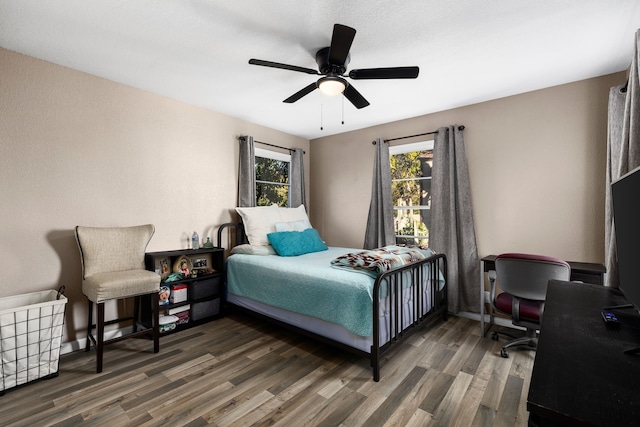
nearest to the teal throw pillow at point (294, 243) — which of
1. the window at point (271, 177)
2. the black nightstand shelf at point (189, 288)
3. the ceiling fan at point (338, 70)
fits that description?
the black nightstand shelf at point (189, 288)

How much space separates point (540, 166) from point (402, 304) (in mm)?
2021

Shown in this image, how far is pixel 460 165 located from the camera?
3260mm

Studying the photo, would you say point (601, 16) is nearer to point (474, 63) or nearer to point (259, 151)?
point (474, 63)

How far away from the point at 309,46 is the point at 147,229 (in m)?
2.21

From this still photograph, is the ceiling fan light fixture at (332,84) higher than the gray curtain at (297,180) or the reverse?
higher

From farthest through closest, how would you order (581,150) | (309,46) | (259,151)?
(259,151) → (581,150) → (309,46)

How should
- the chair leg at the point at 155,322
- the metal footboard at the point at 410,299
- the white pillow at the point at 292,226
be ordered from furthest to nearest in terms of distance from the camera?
the white pillow at the point at 292,226 → the chair leg at the point at 155,322 → the metal footboard at the point at 410,299

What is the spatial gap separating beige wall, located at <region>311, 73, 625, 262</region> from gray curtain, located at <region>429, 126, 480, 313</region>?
0.11 metres

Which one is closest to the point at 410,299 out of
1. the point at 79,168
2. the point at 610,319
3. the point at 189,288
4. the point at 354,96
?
the point at 610,319

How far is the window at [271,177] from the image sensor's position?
418 cm

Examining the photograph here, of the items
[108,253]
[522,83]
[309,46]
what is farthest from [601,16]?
[108,253]

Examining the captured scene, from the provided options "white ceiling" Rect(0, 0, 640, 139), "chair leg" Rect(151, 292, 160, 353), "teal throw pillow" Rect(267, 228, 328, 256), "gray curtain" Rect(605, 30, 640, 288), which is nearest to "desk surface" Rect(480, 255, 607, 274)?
"gray curtain" Rect(605, 30, 640, 288)

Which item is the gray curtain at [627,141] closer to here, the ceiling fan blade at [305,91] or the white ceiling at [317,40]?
the white ceiling at [317,40]

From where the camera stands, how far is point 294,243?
3338 mm
